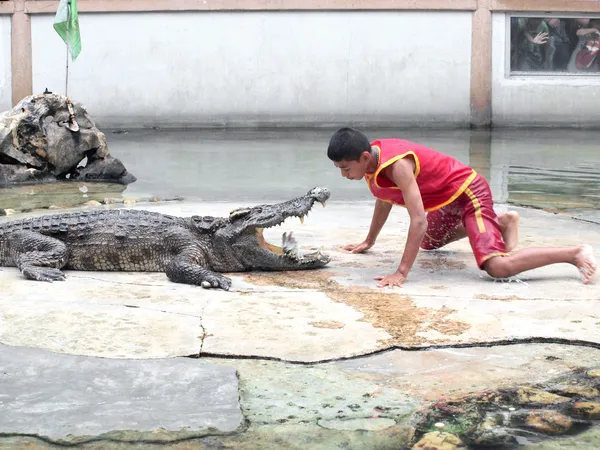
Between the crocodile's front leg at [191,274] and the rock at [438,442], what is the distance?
206 centimetres

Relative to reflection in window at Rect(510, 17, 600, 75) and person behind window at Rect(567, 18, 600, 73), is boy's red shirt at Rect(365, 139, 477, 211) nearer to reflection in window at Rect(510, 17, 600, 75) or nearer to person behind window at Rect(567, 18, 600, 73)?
reflection in window at Rect(510, 17, 600, 75)

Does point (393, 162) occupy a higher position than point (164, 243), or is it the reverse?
point (393, 162)

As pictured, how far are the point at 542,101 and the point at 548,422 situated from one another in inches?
587

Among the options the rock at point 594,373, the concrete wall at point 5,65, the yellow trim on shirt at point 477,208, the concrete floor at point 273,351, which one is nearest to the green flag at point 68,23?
the concrete wall at point 5,65

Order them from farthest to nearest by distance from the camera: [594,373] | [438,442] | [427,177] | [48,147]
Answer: [48,147]
[427,177]
[594,373]
[438,442]

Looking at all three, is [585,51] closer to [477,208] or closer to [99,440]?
[477,208]

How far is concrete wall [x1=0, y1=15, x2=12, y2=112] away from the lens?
17.1 meters

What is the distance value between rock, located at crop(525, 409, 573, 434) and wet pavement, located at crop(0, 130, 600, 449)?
5 centimetres

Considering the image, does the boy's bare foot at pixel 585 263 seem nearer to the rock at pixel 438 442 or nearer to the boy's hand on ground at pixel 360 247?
the boy's hand on ground at pixel 360 247

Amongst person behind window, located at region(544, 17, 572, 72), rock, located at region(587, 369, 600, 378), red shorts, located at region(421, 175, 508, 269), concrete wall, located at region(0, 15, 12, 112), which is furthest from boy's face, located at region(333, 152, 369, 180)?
concrete wall, located at region(0, 15, 12, 112)

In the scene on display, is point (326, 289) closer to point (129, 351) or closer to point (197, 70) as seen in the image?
point (129, 351)

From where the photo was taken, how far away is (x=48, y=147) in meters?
10.5

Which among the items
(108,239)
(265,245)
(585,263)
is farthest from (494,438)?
(108,239)

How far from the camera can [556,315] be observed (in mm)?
3953
